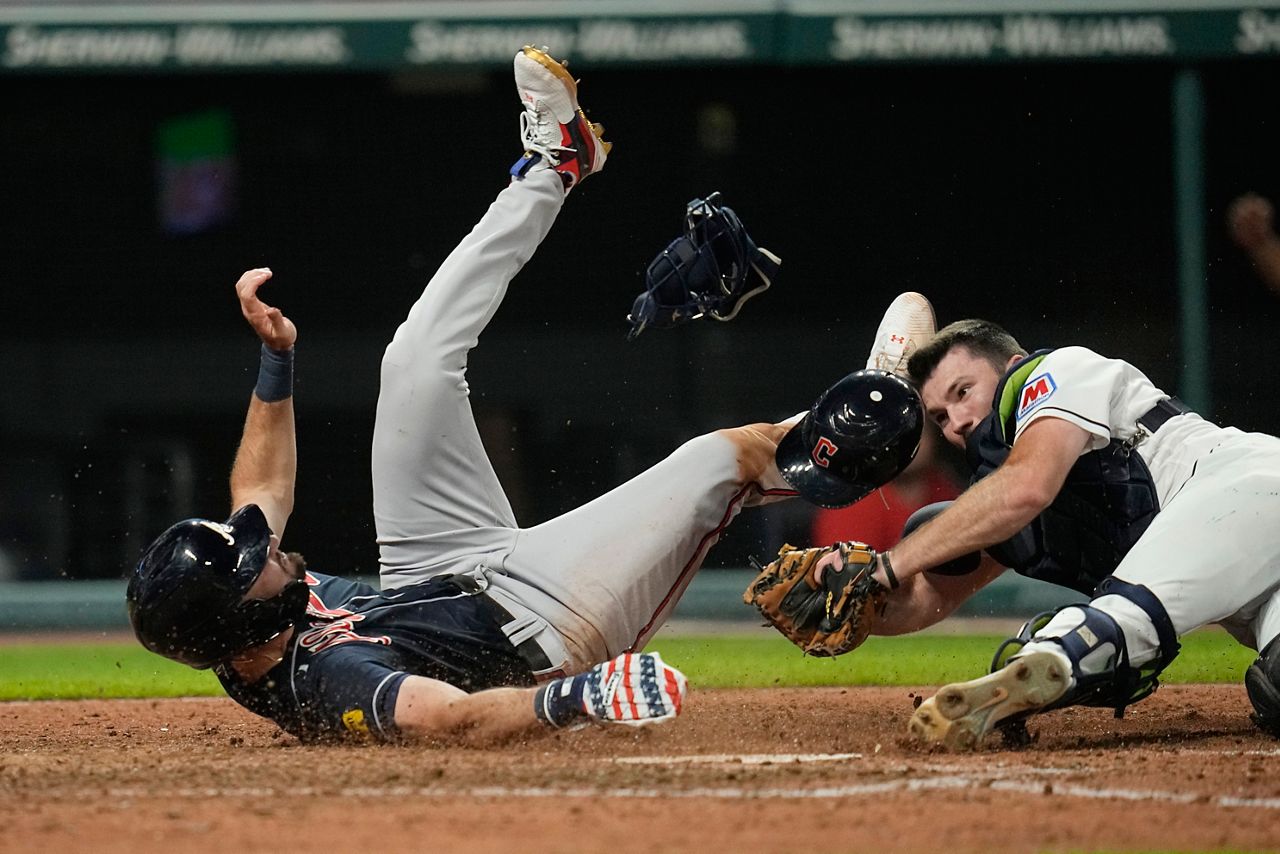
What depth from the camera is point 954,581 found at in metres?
4.09

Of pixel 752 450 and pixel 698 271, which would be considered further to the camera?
pixel 698 271

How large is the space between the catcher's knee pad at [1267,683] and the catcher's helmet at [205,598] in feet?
6.91

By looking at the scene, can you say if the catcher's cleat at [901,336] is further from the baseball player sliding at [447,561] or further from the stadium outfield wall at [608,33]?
the stadium outfield wall at [608,33]

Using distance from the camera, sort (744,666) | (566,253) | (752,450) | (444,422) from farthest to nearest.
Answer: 1. (566,253)
2. (744,666)
3. (752,450)
4. (444,422)

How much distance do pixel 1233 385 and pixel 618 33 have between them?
411 cm

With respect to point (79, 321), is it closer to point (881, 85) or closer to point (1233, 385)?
point (881, 85)

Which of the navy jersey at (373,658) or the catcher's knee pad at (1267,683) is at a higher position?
the navy jersey at (373,658)

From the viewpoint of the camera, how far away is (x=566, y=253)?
9633 mm

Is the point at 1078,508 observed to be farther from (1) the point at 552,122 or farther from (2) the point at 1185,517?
(1) the point at 552,122

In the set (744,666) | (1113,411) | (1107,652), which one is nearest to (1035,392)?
(1113,411)

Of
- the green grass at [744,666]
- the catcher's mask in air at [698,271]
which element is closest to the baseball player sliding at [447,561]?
the catcher's mask in air at [698,271]

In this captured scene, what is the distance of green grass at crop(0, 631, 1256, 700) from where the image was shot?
18.0 feet

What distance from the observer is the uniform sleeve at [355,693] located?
10.7 ft

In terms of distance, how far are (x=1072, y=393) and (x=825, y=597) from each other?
0.74 meters
